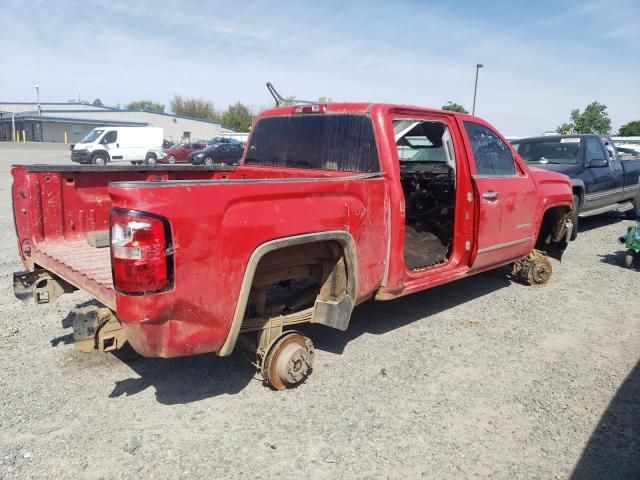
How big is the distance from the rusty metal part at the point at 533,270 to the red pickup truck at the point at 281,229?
17 mm

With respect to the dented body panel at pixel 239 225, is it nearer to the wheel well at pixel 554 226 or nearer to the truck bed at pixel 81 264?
the truck bed at pixel 81 264

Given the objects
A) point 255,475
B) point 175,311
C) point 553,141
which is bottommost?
point 255,475

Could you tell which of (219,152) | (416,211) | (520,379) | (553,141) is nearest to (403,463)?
(520,379)

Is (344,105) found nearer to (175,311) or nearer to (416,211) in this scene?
(416,211)

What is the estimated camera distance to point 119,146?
28.1 metres

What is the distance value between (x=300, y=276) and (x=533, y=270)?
11.7 feet

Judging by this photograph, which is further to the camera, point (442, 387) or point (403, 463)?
point (442, 387)

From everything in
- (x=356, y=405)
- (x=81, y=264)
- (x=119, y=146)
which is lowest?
(x=356, y=405)

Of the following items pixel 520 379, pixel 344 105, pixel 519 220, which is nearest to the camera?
pixel 520 379

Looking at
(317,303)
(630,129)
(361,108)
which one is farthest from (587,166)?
(630,129)

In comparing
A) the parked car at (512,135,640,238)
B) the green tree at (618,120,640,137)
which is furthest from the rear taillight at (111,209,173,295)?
the green tree at (618,120,640,137)

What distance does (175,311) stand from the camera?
2750 mm

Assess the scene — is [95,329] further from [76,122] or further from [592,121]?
[76,122]

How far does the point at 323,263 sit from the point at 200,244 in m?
1.21
